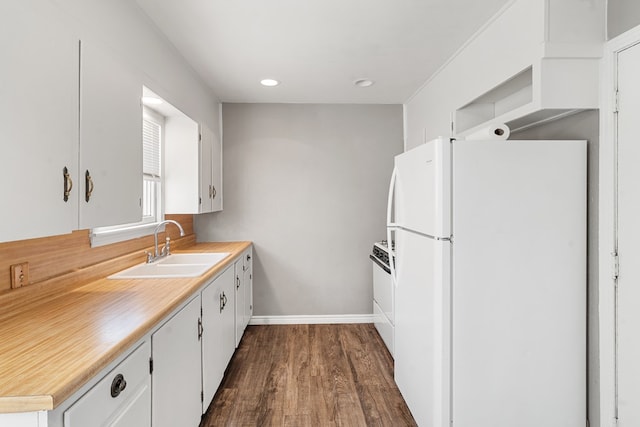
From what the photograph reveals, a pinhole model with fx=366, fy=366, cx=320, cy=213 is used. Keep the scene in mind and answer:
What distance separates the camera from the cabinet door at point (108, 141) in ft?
4.70

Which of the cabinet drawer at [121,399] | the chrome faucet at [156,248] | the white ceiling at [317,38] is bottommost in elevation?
the cabinet drawer at [121,399]

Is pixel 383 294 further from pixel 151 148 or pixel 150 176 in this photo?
pixel 151 148

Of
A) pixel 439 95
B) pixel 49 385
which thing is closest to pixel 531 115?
pixel 439 95

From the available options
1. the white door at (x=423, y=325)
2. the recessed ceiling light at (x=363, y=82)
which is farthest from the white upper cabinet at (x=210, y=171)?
the white door at (x=423, y=325)

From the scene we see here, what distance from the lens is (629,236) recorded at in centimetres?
163

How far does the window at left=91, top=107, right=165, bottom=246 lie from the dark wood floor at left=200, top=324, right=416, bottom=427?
1.30m

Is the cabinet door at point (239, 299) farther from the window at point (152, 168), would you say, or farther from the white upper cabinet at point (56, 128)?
the white upper cabinet at point (56, 128)

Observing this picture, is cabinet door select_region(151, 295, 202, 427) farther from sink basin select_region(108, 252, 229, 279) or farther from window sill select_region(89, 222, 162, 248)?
window sill select_region(89, 222, 162, 248)

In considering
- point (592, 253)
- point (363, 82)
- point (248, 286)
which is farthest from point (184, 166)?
point (592, 253)

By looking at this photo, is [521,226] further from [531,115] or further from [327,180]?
[327,180]

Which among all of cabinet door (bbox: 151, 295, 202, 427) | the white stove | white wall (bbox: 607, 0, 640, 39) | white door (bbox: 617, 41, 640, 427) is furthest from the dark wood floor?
white wall (bbox: 607, 0, 640, 39)

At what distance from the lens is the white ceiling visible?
6.72ft

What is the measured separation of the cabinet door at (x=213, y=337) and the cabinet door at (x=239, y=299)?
414 mm

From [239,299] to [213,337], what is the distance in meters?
0.91
